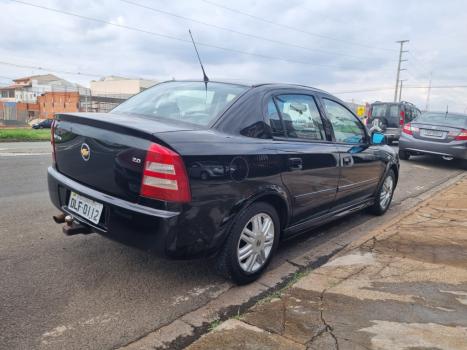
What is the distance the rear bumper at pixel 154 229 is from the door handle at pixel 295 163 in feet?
3.12

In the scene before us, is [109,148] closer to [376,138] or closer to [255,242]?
[255,242]

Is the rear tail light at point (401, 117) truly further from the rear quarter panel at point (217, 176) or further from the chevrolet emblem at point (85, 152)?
the chevrolet emblem at point (85, 152)

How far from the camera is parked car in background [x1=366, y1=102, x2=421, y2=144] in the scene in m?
16.4

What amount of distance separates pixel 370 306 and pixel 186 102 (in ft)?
6.84

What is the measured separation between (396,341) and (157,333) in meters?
1.42

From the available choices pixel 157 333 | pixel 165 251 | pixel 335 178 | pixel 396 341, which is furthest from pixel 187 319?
pixel 335 178

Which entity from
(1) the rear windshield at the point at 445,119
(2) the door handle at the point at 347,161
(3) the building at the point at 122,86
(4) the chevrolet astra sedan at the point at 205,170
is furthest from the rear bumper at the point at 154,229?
(3) the building at the point at 122,86

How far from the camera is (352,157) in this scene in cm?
434

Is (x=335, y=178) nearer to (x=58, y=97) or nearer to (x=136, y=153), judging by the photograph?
(x=136, y=153)

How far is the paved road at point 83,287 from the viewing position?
2.45 m

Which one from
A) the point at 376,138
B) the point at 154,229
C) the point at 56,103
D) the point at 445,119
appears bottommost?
the point at 154,229

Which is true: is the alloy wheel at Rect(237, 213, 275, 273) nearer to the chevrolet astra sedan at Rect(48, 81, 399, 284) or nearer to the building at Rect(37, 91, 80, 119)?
the chevrolet astra sedan at Rect(48, 81, 399, 284)

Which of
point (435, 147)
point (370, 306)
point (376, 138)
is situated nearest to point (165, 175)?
point (370, 306)

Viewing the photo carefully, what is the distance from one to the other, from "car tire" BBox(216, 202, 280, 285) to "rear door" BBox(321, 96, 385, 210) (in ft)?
4.00
